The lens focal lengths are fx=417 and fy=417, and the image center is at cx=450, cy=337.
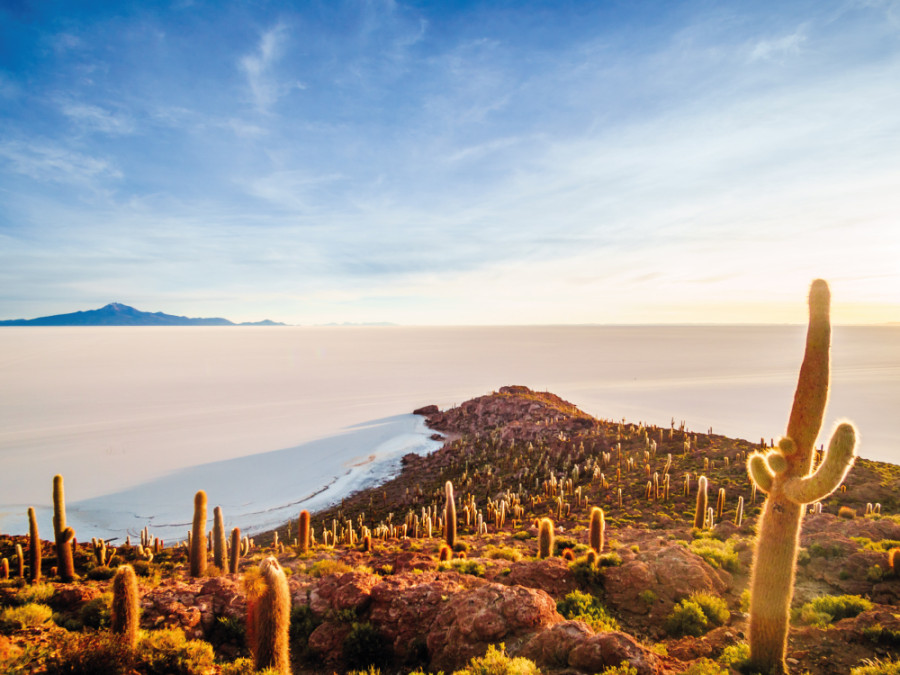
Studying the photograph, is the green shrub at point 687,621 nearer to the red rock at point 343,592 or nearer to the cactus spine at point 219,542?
the red rock at point 343,592

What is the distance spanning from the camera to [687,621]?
720 centimetres

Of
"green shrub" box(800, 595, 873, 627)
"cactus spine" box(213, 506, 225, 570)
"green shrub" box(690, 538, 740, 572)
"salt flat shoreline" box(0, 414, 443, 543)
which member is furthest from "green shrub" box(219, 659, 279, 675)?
"salt flat shoreline" box(0, 414, 443, 543)

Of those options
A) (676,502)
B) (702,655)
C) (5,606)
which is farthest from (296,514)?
(702,655)

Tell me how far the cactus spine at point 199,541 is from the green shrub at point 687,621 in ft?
34.8

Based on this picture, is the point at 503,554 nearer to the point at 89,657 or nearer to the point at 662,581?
the point at 662,581

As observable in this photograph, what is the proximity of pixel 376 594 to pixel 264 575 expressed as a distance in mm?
2589

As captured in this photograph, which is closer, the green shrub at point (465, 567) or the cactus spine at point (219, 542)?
the green shrub at point (465, 567)

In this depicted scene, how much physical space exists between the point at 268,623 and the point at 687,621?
6892 mm

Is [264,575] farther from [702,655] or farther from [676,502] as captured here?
[676,502]

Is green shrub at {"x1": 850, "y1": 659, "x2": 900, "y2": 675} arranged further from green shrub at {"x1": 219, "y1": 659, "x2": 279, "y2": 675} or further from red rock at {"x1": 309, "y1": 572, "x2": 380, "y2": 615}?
green shrub at {"x1": 219, "y1": 659, "x2": 279, "y2": 675}

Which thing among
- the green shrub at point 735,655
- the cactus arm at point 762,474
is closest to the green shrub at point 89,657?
the green shrub at point 735,655

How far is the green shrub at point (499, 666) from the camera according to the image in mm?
5301

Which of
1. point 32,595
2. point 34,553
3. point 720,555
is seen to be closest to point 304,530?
point 32,595

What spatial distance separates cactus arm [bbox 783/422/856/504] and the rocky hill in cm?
259
